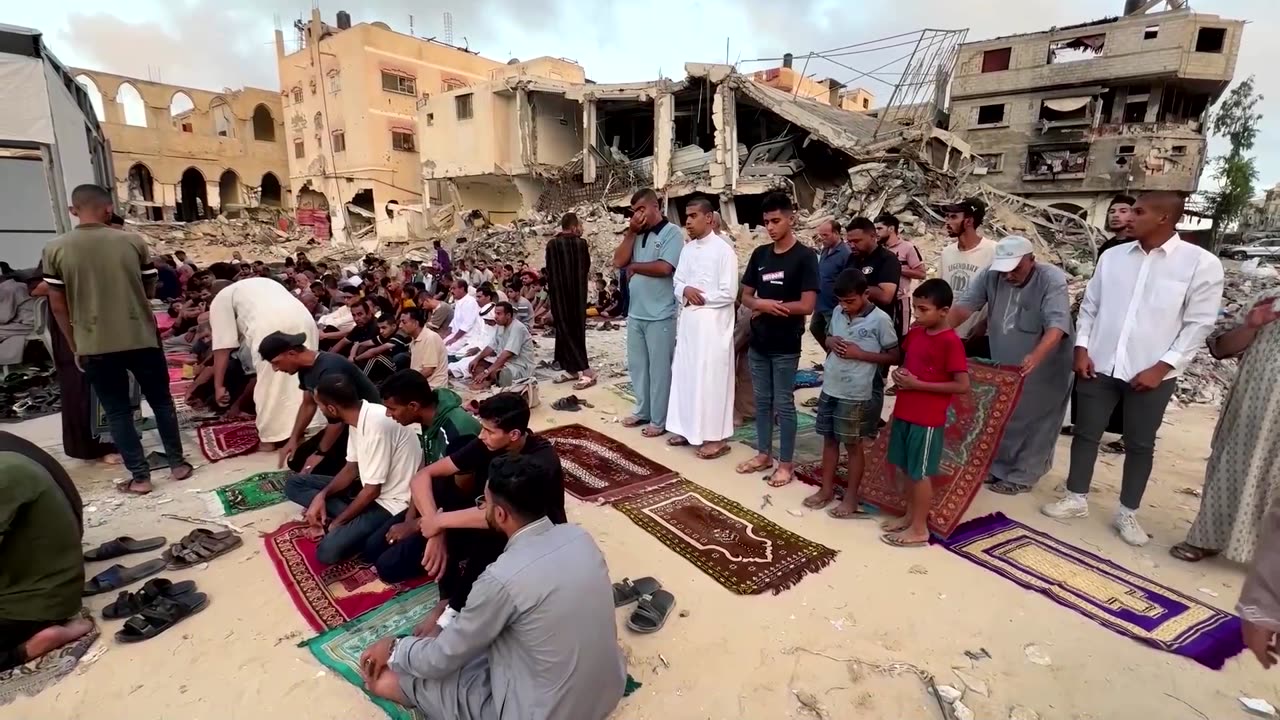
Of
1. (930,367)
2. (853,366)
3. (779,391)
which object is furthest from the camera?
(779,391)

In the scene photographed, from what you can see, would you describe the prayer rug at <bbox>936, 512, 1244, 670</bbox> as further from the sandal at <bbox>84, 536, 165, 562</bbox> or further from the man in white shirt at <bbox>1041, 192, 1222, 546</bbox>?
the sandal at <bbox>84, 536, 165, 562</bbox>

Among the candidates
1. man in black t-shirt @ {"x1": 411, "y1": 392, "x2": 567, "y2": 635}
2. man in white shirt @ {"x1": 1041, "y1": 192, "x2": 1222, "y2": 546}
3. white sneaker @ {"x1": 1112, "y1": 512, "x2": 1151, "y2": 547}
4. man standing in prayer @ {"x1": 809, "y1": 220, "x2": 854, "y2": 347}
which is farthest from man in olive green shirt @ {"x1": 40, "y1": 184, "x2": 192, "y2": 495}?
white sneaker @ {"x1": 1112, "y1": 512, "x2": 1151, "y2": 547}

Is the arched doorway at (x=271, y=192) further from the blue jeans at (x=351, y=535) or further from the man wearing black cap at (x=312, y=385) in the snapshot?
the blue jeans at (x=351, y=535)

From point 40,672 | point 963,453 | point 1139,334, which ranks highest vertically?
point 1139,334

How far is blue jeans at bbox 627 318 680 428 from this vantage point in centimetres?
500

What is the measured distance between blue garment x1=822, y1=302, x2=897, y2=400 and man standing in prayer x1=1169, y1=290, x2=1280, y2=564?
5.21ft

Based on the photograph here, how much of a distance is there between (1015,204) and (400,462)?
65.5ft

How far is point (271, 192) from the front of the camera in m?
34.1

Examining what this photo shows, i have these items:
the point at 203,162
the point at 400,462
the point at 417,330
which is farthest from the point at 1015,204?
the point at 203,162

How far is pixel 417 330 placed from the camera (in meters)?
5.45

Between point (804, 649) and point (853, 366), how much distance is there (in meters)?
1.60

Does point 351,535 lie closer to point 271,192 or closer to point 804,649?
point 804,649

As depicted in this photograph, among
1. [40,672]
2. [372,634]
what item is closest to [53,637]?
[40,672]

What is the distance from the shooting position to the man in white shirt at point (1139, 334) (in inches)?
121
